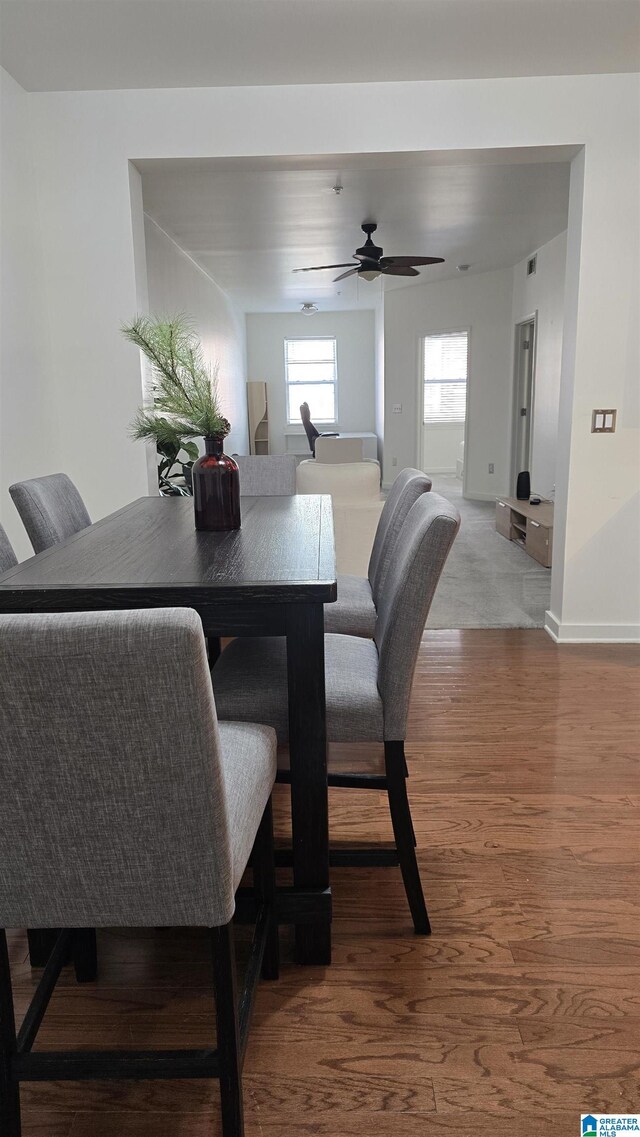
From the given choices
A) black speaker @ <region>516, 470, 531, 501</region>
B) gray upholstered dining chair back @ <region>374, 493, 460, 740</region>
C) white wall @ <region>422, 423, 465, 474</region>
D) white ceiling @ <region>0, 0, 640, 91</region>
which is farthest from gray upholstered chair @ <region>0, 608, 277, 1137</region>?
white wall @ <region>422, 423, 465, 474</region>

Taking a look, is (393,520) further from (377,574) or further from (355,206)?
(355,206)

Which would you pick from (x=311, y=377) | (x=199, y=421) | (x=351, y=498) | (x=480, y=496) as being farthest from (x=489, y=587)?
(x=311, y=377)

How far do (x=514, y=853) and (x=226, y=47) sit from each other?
3081 millimetres

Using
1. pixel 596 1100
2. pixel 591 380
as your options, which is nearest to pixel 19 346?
pixel 591 380

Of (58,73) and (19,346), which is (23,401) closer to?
(19,346)

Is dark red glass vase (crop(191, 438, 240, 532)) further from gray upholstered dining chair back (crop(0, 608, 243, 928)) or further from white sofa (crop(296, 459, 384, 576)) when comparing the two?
white sofa (crop(296, 459, 384, 576))

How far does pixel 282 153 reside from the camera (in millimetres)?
3357

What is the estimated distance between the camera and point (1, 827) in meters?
0.98

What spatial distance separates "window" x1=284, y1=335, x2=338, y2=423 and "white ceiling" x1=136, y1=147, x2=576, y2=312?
362 cm

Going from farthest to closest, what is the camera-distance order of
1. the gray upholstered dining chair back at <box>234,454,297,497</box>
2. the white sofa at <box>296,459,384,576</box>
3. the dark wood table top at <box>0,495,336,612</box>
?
the white sofa at <box>296,459,384,576</box>, the gray upholstered dining chair back at <box>234,454,297,497</box>, the dark wood table top at <box>0,495,336,612</box>

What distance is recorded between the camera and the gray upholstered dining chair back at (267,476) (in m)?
3.27

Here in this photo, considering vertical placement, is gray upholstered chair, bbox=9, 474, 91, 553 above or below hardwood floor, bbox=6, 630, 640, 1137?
above

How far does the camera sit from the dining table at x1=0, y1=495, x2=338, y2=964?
1.44m

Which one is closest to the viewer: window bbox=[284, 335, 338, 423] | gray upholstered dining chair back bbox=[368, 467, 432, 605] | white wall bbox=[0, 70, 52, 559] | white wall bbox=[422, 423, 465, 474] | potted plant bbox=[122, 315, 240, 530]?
potted plant bbox=[122, 315, 240, 530]
